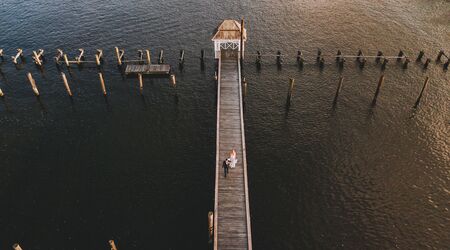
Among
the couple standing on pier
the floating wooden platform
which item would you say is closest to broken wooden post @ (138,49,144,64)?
the floating wooden platform

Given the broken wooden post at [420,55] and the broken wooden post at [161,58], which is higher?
the broken wooden post at [420,55]

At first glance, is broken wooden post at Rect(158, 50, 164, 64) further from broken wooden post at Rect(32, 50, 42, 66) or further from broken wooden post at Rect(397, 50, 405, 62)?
broken wooden post at Rect(397, 50, 405, 62)

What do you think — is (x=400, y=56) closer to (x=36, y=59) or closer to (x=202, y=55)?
(x=202, y=55)

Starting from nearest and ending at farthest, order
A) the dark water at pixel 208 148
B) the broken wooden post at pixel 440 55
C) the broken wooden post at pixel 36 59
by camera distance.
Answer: the dark water at pixel 208 148, the broken wooden post at pixel 36 59, the broken wooden post at pixel 440 55

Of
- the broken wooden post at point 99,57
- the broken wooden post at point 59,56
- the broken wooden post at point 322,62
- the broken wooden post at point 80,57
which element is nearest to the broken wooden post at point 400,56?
the broken wooden post at point 322,62

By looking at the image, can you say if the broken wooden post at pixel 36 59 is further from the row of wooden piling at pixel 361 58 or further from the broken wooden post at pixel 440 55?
the broken wooden post at pixel 440 55

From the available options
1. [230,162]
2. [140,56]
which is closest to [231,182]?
[230,162]
